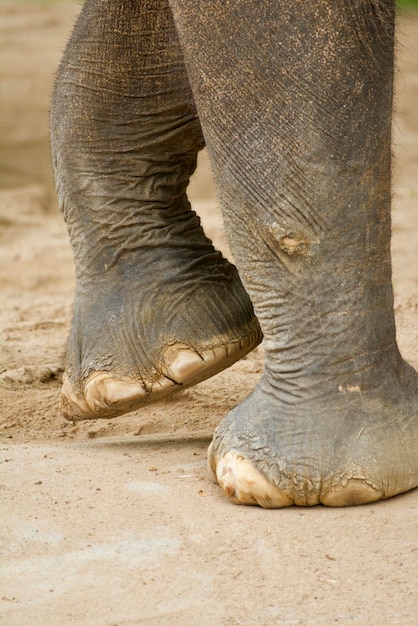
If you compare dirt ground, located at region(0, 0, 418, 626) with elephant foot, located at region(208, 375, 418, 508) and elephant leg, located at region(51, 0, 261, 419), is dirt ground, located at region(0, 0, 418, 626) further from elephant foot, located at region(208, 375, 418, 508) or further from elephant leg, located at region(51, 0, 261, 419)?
elephant leg, located at region(51, 0, 261, 419)

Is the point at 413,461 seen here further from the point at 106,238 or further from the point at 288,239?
the point at 106,238

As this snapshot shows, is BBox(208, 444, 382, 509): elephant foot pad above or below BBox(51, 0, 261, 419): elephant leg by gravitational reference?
below

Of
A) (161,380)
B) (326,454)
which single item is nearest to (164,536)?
(326,454)

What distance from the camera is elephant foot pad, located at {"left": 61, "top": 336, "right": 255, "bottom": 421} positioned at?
2.41 meters

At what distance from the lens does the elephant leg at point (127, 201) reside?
248cm

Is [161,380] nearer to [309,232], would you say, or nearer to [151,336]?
[151,336]

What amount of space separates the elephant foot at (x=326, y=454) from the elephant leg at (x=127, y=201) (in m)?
0.38

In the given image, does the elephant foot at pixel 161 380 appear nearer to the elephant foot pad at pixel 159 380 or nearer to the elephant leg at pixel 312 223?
the elephant foot pad at pixel 159 380

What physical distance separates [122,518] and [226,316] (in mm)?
607

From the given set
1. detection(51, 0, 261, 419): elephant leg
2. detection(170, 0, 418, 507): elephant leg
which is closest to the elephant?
detection(170, 0, 418, 507): elephant leg

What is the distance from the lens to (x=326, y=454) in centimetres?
203

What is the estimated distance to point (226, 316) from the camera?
247 centimetres

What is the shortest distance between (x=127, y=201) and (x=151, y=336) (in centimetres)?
35

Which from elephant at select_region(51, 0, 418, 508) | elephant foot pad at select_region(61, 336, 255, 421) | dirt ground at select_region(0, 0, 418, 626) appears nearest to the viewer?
dirt ground at select_region(0, 0, 418, 626)
